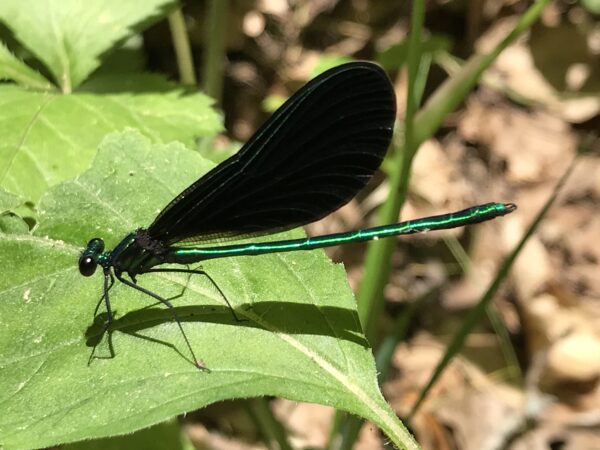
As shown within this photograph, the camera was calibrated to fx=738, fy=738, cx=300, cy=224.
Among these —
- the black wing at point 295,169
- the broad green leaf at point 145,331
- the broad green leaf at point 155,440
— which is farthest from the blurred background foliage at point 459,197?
the black wing at point 295,169

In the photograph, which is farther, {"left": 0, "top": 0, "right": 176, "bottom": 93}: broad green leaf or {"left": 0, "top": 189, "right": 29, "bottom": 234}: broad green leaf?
{"left": 0, "top": 0, "right": 176, "bottom": 93}: broad green leaf

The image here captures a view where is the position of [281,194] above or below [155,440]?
above

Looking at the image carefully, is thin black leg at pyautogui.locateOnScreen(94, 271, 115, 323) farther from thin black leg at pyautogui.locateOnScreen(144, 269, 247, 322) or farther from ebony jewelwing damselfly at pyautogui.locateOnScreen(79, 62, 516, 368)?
thin black leg at pyautogui.locateOnScreen(144, 269, 247, 322)

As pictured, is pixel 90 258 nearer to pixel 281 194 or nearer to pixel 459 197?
pixel 281 194

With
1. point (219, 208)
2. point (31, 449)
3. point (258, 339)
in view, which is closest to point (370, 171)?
point (219, 208)

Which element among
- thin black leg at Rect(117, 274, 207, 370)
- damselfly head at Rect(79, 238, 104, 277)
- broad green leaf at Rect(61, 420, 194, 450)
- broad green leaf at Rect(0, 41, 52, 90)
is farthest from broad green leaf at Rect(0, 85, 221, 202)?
broad green leaf at Rect(61, 420, 194, 450)

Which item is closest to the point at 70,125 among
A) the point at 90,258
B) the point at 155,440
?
the point at 90,258
